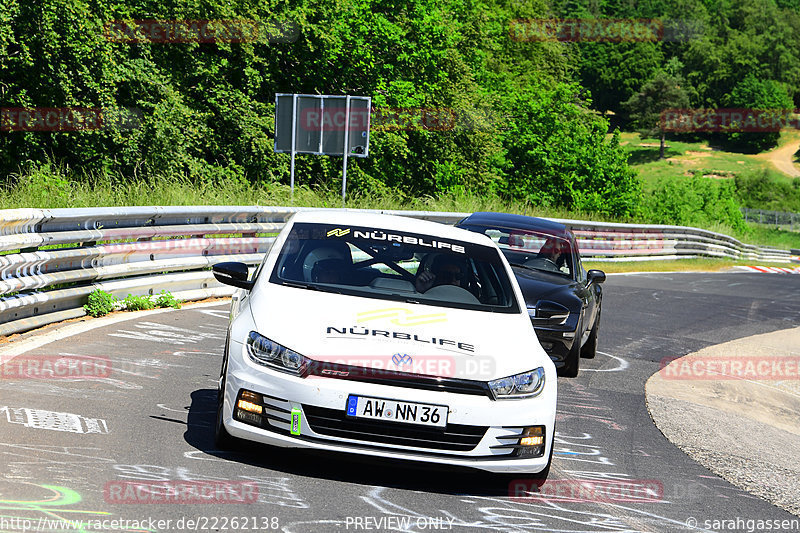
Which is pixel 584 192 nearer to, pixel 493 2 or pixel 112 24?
pixel 112 24

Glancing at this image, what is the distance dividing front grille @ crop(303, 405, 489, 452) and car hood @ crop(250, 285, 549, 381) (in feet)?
0.89

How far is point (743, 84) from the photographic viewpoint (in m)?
174

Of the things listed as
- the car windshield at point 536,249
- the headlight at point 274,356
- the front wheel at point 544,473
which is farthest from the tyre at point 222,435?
the car windshield at point 536,249

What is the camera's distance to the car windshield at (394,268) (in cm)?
632

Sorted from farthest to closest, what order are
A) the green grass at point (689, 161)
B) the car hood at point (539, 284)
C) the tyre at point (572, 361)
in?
the green grass at point (689, 161), the tyre at point (572, 361), the car hood at point (539, 284)

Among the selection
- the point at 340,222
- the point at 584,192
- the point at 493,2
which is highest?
the point at 493,2

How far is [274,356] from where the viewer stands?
17.5 feet

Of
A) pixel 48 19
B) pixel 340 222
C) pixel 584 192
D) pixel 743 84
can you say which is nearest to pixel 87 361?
pixel 340 222

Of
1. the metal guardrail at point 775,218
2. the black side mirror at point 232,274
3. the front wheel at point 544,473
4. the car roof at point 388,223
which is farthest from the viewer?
the metal guardrail at point 775,218

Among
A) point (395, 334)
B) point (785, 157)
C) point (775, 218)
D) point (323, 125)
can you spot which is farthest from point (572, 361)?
point (785, 157)

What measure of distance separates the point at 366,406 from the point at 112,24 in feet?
75.5

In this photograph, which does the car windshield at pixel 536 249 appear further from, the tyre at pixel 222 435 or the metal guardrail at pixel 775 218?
the metal guardrail at pixel 775 218

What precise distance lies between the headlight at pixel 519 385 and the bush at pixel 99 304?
6.37 meters

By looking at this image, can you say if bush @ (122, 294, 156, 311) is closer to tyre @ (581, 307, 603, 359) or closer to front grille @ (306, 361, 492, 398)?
tyre @ (581, 307, 603, 359)
